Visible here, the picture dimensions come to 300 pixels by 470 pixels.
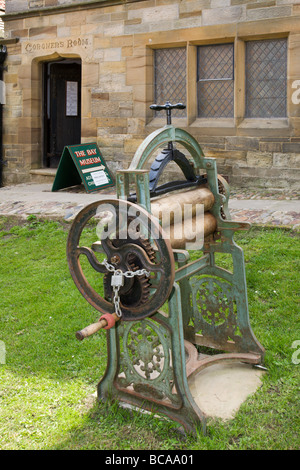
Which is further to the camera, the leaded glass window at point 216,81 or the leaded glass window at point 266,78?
the leaded glass window at point 216,81

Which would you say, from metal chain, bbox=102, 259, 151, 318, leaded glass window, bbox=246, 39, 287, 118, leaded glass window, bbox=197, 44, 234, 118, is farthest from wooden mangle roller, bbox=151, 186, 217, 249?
leaded glass window, bbox=197, 44, 234, 118

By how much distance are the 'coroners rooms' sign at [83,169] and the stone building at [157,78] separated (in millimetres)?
281

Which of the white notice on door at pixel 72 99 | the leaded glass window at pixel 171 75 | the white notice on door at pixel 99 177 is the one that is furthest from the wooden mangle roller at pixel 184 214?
the white notice on door at pixel 72 99

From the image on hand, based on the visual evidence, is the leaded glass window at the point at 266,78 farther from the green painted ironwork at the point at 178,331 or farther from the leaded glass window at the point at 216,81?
the green painted ironwork at the point at 178,331

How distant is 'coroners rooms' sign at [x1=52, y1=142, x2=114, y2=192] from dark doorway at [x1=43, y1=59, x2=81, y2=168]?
2096 millimetres

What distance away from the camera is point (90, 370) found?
3932mm

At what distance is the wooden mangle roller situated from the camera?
3275 millimetres

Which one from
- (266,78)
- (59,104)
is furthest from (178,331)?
(59,104)

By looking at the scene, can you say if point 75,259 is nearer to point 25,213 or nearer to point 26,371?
point 26,371

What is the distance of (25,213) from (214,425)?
627cm

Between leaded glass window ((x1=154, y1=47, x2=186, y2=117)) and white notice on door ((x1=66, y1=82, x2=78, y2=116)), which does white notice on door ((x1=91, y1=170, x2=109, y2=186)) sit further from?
white notice on door ((x1=66, y1=82, x2=78, y2=116))

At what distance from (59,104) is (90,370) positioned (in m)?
10.1

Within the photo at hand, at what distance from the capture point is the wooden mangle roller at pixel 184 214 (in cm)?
328
